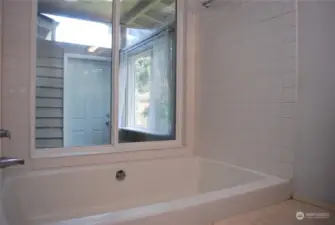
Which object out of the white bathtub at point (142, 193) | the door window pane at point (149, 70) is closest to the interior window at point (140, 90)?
the door window pane at point (149, 70)

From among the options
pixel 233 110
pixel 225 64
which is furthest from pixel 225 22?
pixel 233 110

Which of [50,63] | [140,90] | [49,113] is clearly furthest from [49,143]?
[140,90]

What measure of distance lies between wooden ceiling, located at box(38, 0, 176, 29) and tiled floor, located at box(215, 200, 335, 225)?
1781 millimetres

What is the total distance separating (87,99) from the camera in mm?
2295

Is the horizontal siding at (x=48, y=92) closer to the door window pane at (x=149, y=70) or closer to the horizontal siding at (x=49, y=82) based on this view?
the horizontal siding at (x=49, y=82)

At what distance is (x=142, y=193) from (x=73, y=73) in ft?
3.66

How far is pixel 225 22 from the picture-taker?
7.02 ft

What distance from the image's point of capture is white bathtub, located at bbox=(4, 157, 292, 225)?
3.79 ft

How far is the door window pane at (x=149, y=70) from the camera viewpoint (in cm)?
242

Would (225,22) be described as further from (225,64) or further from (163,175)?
(163,175)

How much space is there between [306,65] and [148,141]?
53.6 inches

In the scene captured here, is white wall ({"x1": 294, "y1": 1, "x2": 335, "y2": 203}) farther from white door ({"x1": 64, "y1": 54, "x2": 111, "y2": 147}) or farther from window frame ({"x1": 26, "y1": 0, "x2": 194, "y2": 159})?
white door ({"x1": 64, "y1": 54, "x2": 111, "y2": 147})

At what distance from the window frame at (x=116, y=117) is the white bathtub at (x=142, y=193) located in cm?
13

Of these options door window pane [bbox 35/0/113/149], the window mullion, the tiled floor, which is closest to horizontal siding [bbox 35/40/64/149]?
door window pane [bbox 35/0/113/149]
